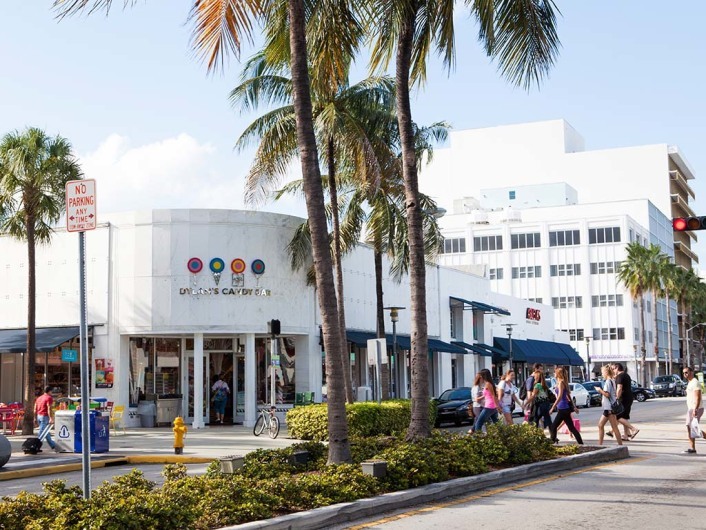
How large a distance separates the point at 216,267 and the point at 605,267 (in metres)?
64.8

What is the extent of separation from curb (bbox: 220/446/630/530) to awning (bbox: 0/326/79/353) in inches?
752

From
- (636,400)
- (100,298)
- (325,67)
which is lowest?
(636,400)

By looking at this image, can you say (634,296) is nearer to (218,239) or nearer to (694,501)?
(218,239)

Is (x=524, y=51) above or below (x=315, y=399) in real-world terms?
above

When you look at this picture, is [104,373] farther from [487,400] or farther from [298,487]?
[298,487]

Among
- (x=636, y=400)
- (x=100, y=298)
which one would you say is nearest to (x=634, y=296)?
(x=636, y=400)

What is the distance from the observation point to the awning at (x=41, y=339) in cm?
2977

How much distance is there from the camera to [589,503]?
1161 cm

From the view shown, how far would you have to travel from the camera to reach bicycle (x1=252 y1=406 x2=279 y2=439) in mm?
25531

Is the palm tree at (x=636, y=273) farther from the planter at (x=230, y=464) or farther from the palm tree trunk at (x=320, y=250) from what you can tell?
the planter at (x=230, y=464)

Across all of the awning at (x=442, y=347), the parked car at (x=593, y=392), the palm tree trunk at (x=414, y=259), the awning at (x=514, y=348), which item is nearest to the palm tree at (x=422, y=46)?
the palm tree trunk at (x=414, y=259)

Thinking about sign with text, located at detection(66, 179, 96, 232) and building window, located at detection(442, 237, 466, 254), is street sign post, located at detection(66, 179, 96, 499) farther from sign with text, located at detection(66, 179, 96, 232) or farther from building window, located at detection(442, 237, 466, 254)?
building window, located at detection(442, 237, 466, 254)

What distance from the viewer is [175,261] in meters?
29.3

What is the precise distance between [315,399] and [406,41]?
18.3 meters
